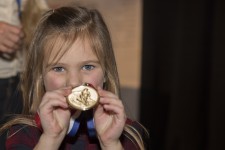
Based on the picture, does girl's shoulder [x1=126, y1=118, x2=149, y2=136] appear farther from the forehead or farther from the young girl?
the forehead

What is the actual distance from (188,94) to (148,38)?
0.54m

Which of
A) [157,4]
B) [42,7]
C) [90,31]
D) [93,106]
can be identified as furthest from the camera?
Answer: [157,4]

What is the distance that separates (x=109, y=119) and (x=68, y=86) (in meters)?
0.15

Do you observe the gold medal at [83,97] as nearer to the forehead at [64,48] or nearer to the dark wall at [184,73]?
the forehead at [64,48]

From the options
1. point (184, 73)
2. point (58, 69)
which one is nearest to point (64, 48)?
point (58, 69)

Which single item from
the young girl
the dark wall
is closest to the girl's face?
the young girl

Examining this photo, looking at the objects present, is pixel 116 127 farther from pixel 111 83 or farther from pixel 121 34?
pixel 121 34

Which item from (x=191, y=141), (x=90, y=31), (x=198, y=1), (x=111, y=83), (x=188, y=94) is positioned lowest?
(x=191, y=141)

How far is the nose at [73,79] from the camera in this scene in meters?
1.37

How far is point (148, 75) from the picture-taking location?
322 cm

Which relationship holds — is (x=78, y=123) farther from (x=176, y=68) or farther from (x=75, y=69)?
(x=176, y=68)

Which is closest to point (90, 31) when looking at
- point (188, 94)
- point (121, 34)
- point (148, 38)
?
point (188, 94)

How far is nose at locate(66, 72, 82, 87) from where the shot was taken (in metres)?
1.37

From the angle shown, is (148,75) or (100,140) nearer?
(100,140)
